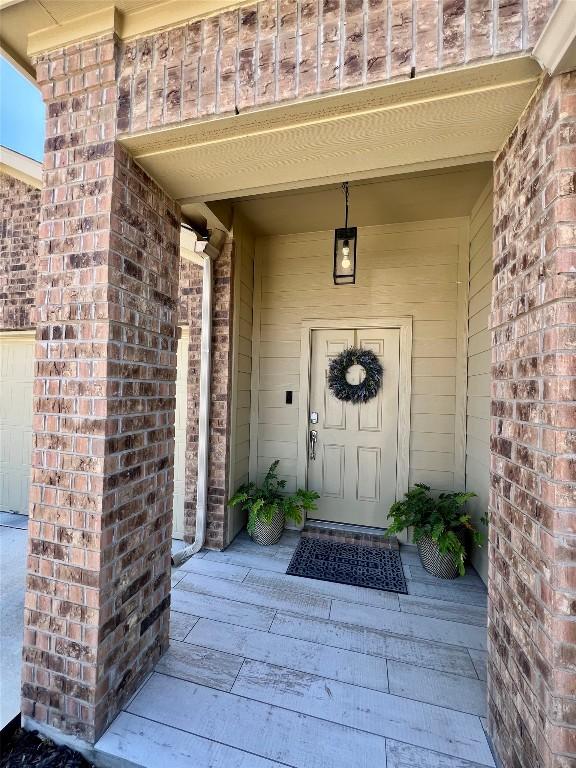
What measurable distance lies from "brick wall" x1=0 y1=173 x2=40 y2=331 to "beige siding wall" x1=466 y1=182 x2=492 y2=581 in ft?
13.3

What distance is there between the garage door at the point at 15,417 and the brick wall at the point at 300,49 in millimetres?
3319

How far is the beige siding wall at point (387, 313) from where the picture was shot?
3.03 metres

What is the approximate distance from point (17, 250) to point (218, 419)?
2823 millimetres

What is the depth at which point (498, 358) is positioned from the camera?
136cm

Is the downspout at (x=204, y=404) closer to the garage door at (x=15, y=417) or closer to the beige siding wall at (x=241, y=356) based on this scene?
the beige siding wall at (x=241, y=356)

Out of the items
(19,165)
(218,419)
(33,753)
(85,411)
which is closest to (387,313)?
(218,419)

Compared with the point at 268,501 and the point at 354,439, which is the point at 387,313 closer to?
the point at 354,439

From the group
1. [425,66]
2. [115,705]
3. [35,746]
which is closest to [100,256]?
[425,66]

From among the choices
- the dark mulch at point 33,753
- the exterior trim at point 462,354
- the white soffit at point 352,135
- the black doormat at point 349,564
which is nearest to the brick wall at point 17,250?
the white soffit at point 352,135

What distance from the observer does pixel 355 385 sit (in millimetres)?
3230

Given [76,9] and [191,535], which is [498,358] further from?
[191,535]

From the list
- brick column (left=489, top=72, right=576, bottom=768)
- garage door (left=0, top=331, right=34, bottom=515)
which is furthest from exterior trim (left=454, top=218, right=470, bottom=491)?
garage door (left=0, top=331, right=34, bottom=515)

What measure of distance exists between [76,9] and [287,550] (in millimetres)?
3259

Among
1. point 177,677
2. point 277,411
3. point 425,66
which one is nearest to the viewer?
point 425,66
